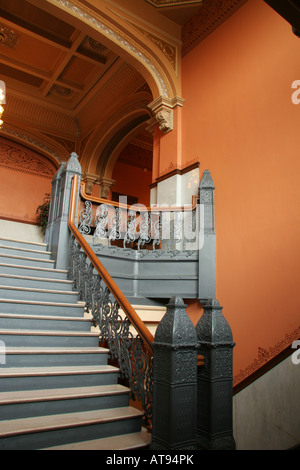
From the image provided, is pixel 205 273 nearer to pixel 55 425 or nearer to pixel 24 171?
pixel 55 425

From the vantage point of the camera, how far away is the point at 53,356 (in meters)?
3.13

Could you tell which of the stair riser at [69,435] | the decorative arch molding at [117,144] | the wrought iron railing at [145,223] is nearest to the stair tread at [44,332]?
the stair riser at [69,435]

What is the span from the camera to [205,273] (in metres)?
5.38

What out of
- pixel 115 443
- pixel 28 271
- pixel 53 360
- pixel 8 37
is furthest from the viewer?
pixel 8 37

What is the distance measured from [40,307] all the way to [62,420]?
1.49 m

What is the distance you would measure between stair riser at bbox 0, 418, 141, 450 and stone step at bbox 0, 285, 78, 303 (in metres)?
1.80

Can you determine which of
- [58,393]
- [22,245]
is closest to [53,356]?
[58,393]

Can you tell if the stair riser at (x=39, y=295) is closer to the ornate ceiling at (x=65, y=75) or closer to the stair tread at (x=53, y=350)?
the stair tread at (x=53, y=350)

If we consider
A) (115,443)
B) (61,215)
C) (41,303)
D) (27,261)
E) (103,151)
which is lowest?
(115,443)

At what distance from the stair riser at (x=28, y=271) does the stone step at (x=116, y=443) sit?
2.42 metres

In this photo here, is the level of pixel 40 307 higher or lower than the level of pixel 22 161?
lower

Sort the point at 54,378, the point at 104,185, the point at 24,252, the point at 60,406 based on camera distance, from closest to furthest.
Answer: the point at 60,406 → the point at 54,378 → the point at 24,252 → the point at 104,185

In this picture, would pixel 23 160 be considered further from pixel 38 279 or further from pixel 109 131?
pixel 38 279

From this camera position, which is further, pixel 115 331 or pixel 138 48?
pixel 138 48
